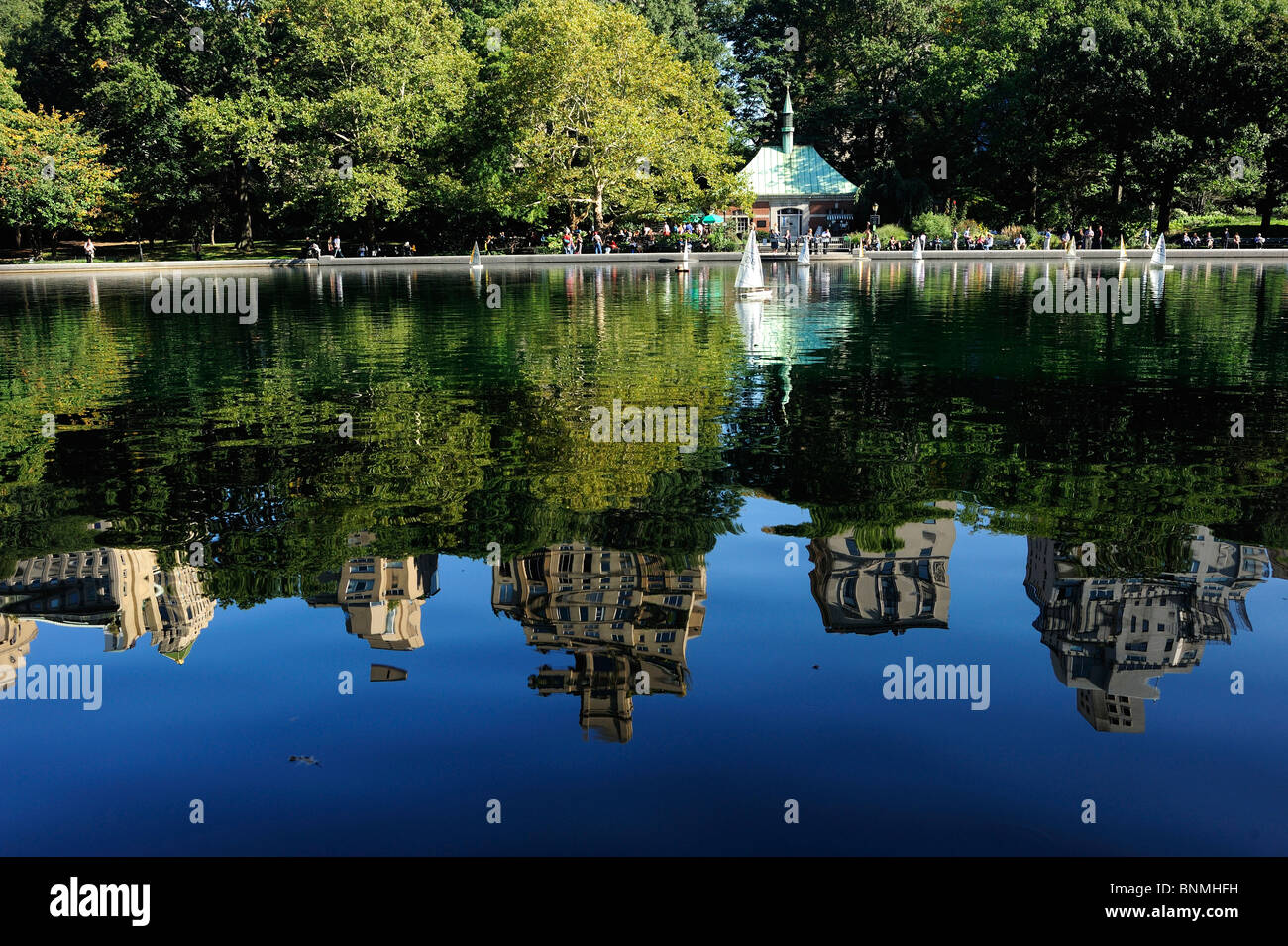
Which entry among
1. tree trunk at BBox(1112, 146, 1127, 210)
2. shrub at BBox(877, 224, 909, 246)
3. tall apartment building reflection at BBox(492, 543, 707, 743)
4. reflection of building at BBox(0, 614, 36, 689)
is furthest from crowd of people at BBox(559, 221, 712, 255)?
reflection of building at BBox(0, 614, 36, 689)

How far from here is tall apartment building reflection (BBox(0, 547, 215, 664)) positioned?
8.65m

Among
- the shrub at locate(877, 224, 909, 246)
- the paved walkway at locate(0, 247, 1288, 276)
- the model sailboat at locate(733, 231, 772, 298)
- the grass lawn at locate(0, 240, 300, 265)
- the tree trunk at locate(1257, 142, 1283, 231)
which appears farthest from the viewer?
the grass lawn at locate(0, 240, 300, 265)

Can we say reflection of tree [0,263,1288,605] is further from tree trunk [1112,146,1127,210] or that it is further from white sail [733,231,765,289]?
tree trunk [1112,146,1127,210]

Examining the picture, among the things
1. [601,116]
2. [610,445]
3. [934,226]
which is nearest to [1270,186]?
[934,226]

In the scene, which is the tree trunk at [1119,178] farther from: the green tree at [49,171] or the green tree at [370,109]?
the green tree at [49,171]

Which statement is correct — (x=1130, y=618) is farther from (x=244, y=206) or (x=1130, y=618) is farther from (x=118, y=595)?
(x=244, y=206)

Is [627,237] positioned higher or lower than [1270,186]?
lower

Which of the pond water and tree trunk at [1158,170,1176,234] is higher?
tree trunk at [1158,170,1176,234]

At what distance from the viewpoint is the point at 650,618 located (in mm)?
8336

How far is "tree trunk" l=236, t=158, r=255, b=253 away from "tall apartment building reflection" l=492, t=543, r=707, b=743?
260 feet

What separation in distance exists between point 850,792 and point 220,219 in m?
92.5

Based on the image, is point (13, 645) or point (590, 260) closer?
point (13, 645)

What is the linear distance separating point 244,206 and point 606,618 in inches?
3319
